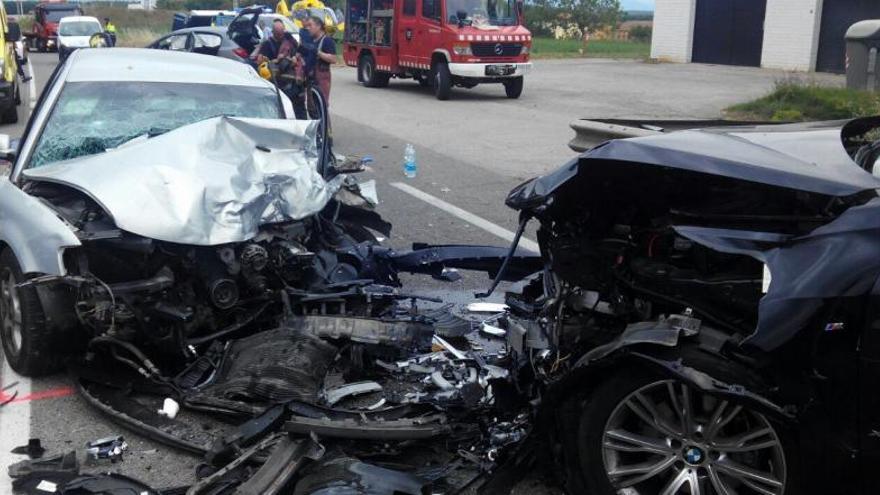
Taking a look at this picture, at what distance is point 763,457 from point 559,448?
762 millimetres

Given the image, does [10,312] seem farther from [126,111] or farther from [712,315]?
[712,315]

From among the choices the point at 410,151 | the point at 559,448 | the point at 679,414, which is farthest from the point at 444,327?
the point at 410,151

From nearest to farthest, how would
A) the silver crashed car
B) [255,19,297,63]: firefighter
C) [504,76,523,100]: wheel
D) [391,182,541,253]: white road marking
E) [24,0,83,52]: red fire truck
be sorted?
the silver crashed car
[391,182,541,253]: white road marking
[255,19,297,63]: firefighter
[504,76,523,100]: wheel
[24,0,83,52]: red fire truck

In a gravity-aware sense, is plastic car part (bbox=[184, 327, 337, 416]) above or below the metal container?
below

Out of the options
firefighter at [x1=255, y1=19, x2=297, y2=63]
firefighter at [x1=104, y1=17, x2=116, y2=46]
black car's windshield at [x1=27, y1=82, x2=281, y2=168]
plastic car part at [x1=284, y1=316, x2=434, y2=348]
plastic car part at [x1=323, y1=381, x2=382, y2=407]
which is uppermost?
firefighter at [x1=104, y1=17, x2=116, y2=46]

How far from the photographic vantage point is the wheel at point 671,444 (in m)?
3.24

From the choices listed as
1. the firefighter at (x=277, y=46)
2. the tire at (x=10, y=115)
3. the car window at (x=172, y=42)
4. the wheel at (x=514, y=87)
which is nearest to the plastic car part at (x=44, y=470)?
the firefighter at (x=277, y=46)

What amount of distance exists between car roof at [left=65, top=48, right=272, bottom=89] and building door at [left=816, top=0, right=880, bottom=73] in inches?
1031

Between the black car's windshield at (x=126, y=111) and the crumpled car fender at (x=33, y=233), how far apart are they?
61 cm

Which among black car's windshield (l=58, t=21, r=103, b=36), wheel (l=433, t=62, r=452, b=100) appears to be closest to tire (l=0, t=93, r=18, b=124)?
wheel (l=433, t=62, r=452, b=100)

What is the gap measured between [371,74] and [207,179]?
63.1ft

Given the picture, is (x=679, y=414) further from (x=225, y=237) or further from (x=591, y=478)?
(x=225, y=237)

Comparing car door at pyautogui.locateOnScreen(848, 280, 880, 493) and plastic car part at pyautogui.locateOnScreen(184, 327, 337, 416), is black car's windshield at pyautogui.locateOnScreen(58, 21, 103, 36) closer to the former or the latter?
plastic car part at pyautogui.locateOnScreen(184, 327, 337, 416)

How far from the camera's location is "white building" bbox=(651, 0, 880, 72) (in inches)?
1133
